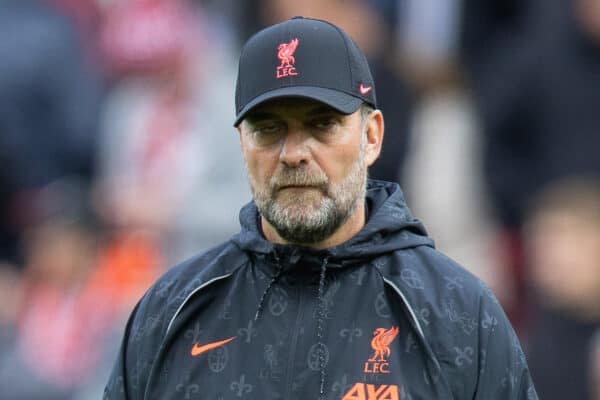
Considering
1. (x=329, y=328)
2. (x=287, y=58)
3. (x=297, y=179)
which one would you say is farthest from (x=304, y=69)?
(x=329, y=328)

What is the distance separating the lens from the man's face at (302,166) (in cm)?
459

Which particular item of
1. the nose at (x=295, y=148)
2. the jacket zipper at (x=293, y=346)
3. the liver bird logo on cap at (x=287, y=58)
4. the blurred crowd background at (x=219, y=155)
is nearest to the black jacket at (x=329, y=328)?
the jacket zipper at (x=293, y=346)

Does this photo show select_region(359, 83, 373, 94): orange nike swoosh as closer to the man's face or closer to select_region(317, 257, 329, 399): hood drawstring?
the man's face

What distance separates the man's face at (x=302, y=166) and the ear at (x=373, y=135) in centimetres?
11

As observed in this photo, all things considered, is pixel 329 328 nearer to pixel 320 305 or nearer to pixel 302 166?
pixel 320 305

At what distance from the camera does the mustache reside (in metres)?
4.57

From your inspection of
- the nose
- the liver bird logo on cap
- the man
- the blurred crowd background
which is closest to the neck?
the man

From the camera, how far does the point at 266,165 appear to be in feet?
15.1

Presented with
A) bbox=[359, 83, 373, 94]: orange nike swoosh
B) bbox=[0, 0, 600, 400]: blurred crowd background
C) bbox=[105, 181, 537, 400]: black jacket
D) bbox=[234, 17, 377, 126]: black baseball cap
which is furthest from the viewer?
bbox=[0, 0, 600, 400]: blurred crowd background

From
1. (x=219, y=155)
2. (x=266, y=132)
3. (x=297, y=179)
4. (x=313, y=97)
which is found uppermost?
(x=313, y=97)

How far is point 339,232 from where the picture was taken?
15.4 feet

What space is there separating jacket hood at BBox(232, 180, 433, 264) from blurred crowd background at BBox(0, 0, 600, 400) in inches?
97.0

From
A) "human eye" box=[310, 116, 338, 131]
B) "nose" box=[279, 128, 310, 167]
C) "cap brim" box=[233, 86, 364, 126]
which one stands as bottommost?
"nose" box=[279, 128, 310, 167]

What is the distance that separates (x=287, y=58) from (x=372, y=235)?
537mm
